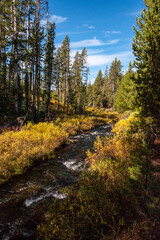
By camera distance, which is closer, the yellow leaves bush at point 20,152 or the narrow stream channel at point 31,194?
the narrow stream channel at point 31,194

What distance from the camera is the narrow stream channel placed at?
3949mm

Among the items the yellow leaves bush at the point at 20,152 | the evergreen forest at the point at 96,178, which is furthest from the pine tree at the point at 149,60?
the yellow leaves bush at the point at 20,152

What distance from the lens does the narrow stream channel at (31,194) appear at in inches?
155

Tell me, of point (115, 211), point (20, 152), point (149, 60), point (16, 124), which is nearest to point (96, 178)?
point (115, 211)

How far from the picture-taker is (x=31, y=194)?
546 centimetres

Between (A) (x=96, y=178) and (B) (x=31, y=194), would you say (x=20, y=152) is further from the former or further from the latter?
(A) (x=96, y=178)

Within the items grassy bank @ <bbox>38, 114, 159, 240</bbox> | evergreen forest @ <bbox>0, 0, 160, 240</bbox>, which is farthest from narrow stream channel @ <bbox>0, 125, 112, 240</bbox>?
grassy bank @ <bbox>38, 114, 159, 240</bbox>

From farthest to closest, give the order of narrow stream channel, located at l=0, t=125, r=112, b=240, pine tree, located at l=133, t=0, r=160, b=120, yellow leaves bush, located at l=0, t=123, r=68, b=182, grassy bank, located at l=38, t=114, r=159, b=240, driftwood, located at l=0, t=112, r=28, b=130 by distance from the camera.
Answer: driftwood, located at l=0, t=112, r=28, b=130 → yellow leaves bush, located at l=0, t=123, r=68, b=182 → pine tree, located at l=133, t=0, r=160, b=120 → narrow stream channel, located at l=0, t=125, r=112, b=240 → grassy bank, located at l=38, t=114, r=159, b=240

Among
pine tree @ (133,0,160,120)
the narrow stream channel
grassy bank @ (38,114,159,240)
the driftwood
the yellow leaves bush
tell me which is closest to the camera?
grassy bank @ (38,114,159,240)

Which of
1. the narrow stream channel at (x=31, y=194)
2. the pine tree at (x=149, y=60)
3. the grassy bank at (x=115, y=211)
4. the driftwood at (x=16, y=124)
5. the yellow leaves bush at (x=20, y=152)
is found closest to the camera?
the grassy bank at (x=115, y=211)

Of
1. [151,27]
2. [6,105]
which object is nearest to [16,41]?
[6,105]

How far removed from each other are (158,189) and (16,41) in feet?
56.4

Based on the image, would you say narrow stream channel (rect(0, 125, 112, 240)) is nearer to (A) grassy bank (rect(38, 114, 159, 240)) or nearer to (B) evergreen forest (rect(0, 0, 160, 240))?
(B) evergreen forest (rect(0, 0, 160, 240))

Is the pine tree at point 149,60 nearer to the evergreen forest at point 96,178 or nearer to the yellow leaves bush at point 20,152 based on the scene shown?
the evergreen forest at point 96,178
